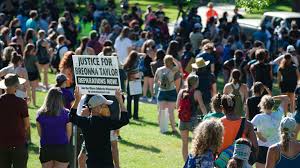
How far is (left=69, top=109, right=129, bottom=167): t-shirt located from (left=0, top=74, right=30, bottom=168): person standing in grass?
4.51 feet

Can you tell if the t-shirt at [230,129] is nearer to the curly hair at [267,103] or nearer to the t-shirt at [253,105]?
the curly hair at [267,103]

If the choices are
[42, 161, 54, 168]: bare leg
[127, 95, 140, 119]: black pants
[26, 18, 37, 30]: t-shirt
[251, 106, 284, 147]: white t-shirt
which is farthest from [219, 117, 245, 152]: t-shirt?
[26, 18, 37, 30]: t-shirt

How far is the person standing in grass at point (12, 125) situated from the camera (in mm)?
11289

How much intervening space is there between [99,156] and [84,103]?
5.95 ft

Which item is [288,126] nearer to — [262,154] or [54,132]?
[262,154]

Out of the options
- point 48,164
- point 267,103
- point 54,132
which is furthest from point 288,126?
point 48,164

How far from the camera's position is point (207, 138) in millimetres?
8844

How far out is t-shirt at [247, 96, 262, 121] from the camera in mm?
13641

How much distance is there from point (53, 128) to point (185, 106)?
3.77 meters

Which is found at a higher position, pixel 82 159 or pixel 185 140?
pixel 82 159

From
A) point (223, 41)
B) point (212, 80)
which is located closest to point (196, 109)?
point (212, 80)

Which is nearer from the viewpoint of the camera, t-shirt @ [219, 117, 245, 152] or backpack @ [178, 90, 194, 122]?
t-shirt @ [219, 117, 245, 152]

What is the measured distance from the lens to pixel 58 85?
42.2 feet

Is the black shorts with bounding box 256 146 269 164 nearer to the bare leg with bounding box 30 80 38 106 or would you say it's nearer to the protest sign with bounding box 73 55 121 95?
the protest sign with bounding box 73 55 121 95
